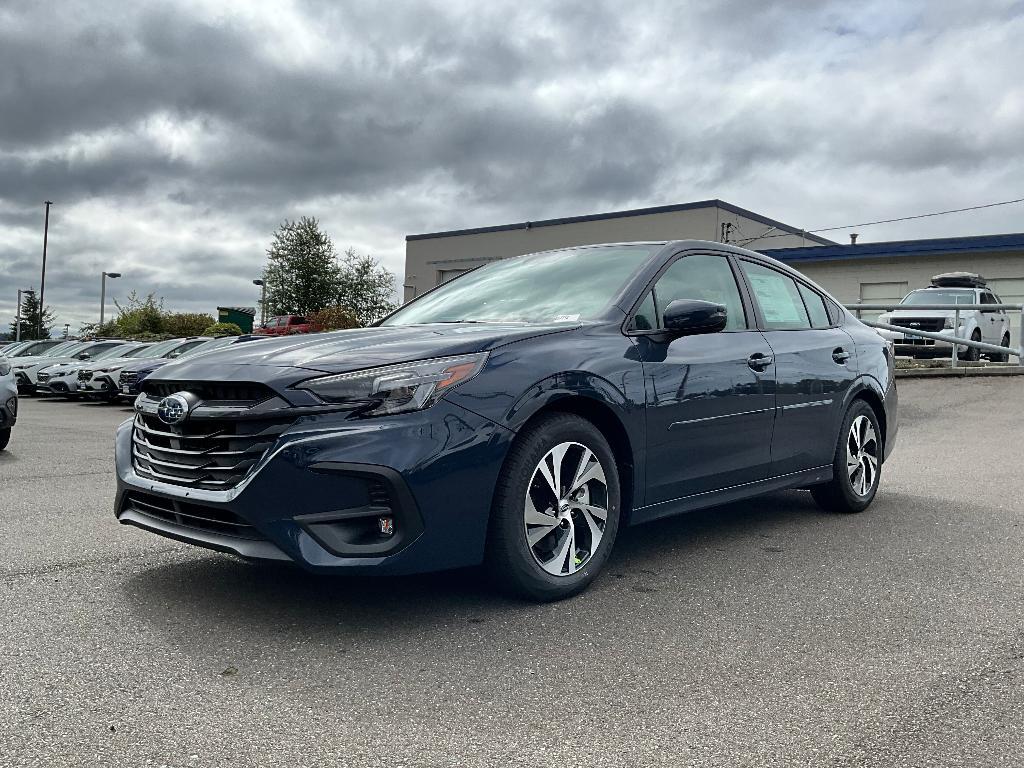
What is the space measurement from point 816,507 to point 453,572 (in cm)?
292

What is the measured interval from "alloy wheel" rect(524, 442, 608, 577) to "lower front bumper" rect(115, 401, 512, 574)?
0.34 meters

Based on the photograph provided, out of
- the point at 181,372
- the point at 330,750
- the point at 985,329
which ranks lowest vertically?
the point at 330,750

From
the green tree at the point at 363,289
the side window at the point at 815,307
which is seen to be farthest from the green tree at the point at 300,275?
the side window at the point at 815,307

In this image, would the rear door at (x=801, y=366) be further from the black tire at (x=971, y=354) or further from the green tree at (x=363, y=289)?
the green tree at (x=363, y=289)

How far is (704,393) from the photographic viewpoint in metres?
4.69

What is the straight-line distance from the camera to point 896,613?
3.92 metres

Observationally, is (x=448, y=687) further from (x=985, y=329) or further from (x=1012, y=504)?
(x=985, y=329)

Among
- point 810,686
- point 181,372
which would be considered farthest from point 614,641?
point 181,372

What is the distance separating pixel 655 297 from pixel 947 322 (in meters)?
15.4

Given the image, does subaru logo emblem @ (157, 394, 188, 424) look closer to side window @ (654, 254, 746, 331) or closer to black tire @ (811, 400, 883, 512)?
side window @ (654, 254, 746, 331)

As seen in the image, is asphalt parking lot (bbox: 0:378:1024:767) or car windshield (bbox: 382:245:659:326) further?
car windshield (bbox: 382:245:659:326)

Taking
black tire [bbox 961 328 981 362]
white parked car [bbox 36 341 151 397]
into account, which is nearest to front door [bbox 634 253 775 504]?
black tire [bbox 961 328 981 362]

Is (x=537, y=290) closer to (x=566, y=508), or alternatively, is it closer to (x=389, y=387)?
(x=566, y=508)

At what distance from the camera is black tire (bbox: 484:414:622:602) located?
378 centimetres
